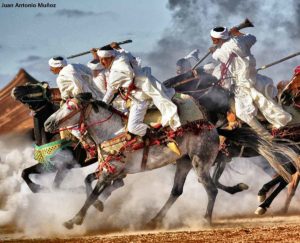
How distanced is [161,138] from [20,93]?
91.8 inches

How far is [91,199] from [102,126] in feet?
3.13

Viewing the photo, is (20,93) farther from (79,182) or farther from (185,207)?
(185,207)

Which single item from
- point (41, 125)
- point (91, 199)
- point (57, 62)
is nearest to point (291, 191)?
point (91, 199)

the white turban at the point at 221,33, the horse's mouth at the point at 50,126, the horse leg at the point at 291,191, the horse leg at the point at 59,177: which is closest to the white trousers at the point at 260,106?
the white turban at the point at 221,33

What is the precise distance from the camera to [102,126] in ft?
35.3

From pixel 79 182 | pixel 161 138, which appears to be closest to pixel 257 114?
pixel 161 138

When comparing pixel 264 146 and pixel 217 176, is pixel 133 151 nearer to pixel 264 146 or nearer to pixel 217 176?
pixel 264 146

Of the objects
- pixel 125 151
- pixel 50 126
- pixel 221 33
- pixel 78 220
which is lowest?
pixel 78 220

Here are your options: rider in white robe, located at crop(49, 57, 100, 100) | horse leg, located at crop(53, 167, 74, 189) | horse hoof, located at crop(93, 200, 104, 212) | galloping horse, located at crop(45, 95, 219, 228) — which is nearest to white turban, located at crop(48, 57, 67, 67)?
rider in white robe, located at crop(49, 57, 100, 100)

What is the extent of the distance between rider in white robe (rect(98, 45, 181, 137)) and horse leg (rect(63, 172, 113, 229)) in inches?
27.0

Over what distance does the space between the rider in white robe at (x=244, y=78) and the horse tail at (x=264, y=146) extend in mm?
166

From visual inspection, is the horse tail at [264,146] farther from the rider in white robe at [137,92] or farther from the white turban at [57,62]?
the white turban at [57,62]

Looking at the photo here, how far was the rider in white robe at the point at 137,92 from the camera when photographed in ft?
35.0

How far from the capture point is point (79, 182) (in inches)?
504
